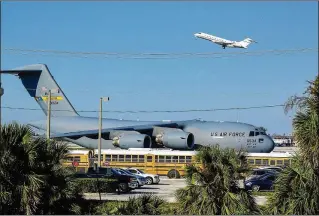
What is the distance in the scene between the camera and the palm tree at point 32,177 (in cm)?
1534

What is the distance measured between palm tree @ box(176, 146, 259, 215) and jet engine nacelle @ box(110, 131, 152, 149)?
126 feet

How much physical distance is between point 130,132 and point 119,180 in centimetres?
2686

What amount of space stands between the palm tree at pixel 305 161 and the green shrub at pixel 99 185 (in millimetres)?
11603

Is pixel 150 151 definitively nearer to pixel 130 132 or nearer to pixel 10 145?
pixel 130 132

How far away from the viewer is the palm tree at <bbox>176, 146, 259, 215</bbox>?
1552 cm

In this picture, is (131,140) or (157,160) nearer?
(157,160)

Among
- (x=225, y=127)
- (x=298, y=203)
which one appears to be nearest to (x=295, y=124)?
(x=298, y=203)

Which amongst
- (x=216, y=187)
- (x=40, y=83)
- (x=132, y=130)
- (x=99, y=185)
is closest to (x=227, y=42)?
(x=99, y=185)

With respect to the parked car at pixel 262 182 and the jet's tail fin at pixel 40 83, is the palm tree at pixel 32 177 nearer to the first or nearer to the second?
the parked car at pixel 262 182

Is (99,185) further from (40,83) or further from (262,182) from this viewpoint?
(40,83)

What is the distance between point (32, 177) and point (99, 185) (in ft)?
30.5

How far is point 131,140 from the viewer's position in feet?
180

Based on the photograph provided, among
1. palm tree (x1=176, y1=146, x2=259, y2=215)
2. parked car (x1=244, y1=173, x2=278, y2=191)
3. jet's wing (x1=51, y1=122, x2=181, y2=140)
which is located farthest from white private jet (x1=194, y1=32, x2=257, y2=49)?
jet's wing (x1=51, y1=122, x2=181, y2=140)

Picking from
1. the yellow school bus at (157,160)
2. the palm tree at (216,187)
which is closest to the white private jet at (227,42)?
the yellow school bus at (157,160)
